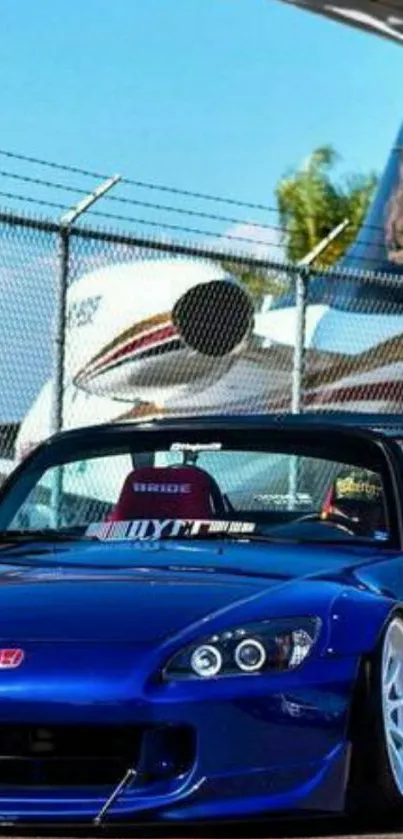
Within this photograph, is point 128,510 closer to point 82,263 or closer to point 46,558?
point 46,558

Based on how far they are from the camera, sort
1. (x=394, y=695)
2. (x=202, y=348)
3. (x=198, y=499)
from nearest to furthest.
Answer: (x=394, y=695) → (x=198, y=499) → (x=202, y=348)

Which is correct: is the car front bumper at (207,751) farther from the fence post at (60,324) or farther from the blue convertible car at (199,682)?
the fence post at (60,324)

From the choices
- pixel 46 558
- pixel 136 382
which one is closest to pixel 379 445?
pixel 46 558

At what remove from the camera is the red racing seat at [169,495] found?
6.25 m

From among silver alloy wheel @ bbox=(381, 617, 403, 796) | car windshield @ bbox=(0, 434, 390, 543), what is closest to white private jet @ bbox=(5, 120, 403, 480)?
car windshield @ bbox=(0, 434, 390, 543)

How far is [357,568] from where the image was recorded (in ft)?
17.9

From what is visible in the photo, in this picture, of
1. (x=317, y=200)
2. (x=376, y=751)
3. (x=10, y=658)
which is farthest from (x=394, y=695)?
(x=317, y=200)

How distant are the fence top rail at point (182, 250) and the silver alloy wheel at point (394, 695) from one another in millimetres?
5486

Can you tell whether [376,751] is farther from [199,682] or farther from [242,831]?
[199,682]

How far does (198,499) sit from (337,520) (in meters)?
0.49

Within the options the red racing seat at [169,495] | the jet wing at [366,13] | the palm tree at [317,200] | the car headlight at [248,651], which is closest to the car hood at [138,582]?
the car headlight at [248,651]

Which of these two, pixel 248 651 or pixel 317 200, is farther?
pixel 317 200

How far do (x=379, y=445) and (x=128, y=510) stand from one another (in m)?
0.91

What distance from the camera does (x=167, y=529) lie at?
6113mm
